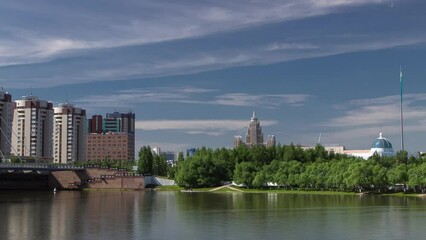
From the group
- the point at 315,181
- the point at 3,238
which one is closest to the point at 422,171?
the point at 315,181

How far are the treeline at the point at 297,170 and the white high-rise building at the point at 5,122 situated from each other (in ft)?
155

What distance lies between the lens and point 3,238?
123ft

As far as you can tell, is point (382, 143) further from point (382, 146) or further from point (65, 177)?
point (65, 177)

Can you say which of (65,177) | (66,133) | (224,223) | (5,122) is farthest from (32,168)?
(224,223)

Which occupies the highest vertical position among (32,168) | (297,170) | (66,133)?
(66,133)

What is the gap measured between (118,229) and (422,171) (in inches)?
2193

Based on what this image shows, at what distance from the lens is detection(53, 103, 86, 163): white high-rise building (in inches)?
7131

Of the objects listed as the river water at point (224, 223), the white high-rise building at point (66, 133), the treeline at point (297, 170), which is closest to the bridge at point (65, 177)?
the treeline at point (297, 170)

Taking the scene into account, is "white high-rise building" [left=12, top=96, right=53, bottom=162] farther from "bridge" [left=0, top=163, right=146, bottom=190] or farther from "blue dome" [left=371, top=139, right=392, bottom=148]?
"blue dome" [left=371, top=139, right=392, bottom=148]

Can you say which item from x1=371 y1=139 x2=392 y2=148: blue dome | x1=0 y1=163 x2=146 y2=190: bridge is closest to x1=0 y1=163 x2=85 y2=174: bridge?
x1=0 y1=163 x2=146 y2=190: bridge

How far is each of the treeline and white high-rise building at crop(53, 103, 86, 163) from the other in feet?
206

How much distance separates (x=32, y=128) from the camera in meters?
168

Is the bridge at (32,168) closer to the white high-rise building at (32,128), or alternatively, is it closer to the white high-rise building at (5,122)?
the white high-rise building at (5,122)

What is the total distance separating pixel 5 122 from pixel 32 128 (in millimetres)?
19968
